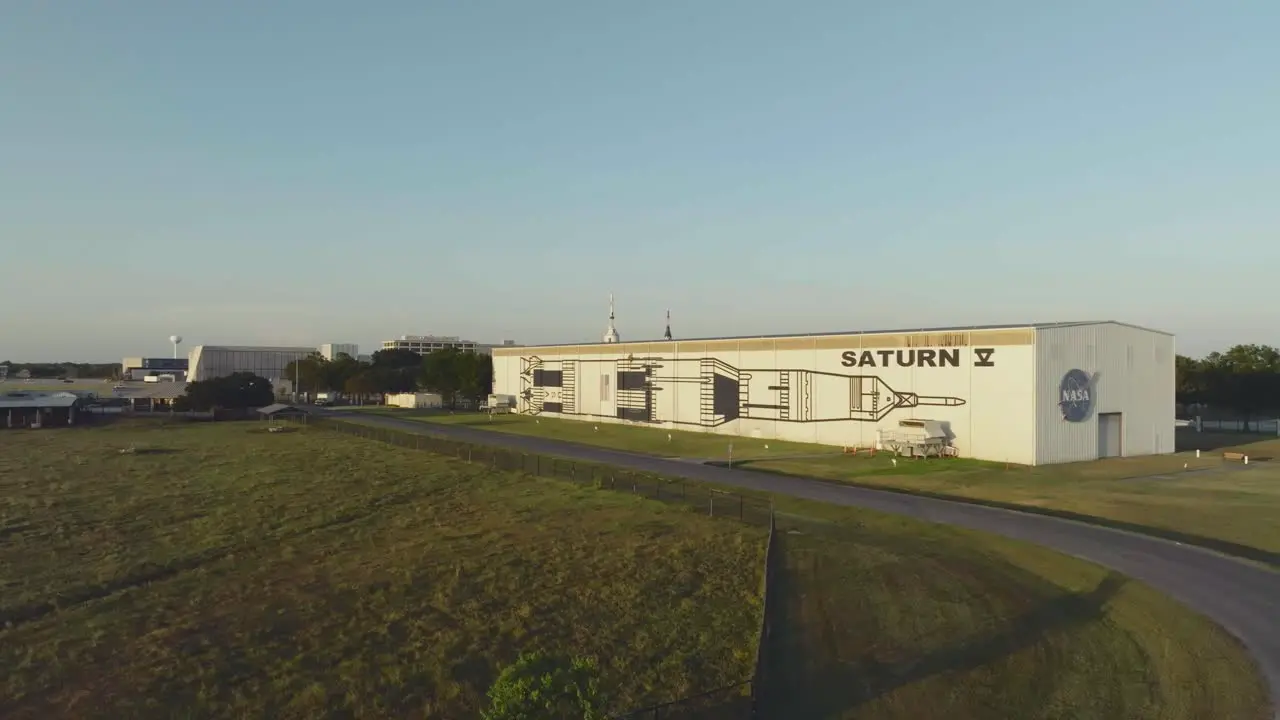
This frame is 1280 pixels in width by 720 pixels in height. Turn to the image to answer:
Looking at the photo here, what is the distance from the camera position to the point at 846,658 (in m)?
17.5

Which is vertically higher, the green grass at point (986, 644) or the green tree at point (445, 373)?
the green tree at point (445, 373)

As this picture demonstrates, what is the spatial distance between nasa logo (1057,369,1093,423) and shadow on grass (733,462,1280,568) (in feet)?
55.5

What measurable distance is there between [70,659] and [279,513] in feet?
59.7

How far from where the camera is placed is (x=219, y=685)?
16703 mm

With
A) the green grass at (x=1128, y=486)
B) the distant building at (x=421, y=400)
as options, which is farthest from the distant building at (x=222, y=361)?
the green grass at (x=1128, y=486)

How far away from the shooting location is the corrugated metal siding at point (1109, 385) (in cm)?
5066

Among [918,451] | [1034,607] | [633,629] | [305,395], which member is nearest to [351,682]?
[633,629]

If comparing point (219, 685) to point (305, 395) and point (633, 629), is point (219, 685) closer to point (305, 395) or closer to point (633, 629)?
point (633, 629)

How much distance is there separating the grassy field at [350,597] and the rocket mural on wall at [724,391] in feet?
92.2

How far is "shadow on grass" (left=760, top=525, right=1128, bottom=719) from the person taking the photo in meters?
15.5

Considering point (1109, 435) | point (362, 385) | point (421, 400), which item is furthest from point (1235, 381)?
point (362, 385)

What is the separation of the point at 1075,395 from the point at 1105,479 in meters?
9.23

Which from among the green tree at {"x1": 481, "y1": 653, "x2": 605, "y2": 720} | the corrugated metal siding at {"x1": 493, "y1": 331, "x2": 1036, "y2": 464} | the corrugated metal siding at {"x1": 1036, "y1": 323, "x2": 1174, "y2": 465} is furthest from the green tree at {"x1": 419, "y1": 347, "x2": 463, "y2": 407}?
the green tree at {"x1": 481, "y1": 653, "x2": 605, "y2": 720}

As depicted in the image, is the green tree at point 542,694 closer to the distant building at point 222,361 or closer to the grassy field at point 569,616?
the grassy field at point 569,616
